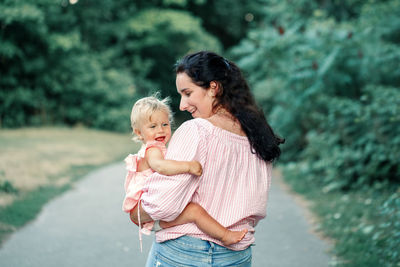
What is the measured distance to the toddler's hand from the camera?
189cm

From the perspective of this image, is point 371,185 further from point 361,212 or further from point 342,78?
point 342,78

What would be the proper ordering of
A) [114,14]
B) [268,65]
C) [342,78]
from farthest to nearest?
[114,14]
[268,65]
[342,78]

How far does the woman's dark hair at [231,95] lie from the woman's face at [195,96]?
20 mm

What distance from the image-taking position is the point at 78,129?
19.5 m

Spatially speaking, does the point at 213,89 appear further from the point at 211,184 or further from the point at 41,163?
the point at 41,163

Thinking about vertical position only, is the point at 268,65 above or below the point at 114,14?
below

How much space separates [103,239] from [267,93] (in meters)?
8.09

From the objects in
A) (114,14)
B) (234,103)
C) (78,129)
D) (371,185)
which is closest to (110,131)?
(78,129)

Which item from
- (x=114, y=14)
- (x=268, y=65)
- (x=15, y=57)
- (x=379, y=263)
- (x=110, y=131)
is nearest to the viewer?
(x=379, y=263)

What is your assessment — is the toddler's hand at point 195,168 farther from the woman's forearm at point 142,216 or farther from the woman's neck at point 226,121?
the woman's forearm at point 142,216

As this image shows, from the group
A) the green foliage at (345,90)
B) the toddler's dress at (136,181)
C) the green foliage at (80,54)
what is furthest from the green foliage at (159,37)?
the toddler's dress at (136,181)

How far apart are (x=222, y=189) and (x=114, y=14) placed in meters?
23.4

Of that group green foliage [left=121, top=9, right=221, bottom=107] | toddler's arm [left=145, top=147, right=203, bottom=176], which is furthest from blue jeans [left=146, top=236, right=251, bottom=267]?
green foliage [left=121, top=9, right=221, bottom=107]

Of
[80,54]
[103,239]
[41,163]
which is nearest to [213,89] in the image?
[103,239]
